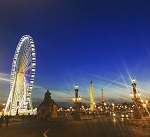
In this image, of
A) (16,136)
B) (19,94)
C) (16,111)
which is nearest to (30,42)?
(19,94)

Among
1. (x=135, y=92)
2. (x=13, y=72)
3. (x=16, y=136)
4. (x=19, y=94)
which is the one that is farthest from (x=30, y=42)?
(x=16, y=136)

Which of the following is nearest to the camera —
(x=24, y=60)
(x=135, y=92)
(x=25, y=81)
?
(x=135, y=92)

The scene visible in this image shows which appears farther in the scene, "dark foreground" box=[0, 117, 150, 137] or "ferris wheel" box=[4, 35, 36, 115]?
"ferris wheel" box=[4, 35, 36, 115]

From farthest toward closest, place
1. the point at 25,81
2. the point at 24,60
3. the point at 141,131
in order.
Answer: the point at 25,81 < the point at 24,60 < the point at 141,131

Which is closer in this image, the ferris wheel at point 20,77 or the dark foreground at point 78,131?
the dark foreground at point 78,131

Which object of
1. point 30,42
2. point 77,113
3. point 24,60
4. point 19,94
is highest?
point 30,42

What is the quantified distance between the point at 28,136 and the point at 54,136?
2.15 m

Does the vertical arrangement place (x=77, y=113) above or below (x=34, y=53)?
below

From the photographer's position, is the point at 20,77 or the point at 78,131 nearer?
the point at 78,131

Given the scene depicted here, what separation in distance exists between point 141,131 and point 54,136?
275 inches

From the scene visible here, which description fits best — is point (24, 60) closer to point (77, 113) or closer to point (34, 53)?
point (34, 53)

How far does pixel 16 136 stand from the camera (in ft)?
58.4

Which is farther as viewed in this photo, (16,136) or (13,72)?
(13,72)

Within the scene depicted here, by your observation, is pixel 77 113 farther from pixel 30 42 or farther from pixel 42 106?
pixel 30 42
